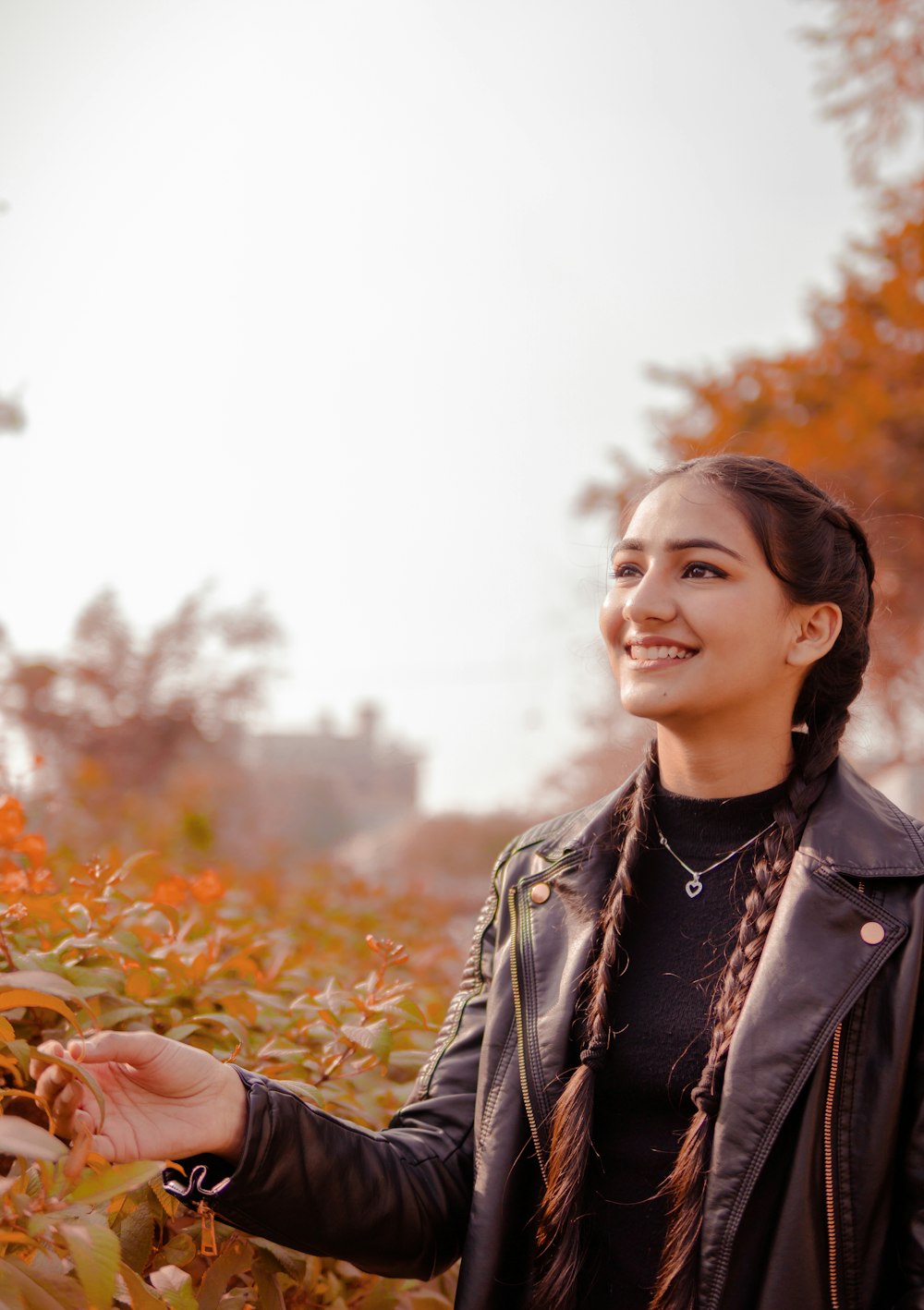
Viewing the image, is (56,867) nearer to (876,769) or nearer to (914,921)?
(914,921)

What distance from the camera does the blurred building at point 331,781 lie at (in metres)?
12.0

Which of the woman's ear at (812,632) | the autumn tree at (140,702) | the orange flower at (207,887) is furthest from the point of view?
the autumn tree at (140,702)

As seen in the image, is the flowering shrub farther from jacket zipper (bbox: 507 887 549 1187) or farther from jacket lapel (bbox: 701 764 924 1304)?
jacket lapel (bbox: 701 764 924 1304)

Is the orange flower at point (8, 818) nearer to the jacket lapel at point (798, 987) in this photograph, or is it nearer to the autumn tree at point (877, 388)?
the jacket lapel at point (798, 987)

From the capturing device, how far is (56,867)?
279 centimetres

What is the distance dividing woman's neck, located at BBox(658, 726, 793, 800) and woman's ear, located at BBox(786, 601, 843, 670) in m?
0.14

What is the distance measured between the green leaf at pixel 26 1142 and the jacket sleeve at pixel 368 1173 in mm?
487

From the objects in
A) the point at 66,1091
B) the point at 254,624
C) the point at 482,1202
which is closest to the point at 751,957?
the point at 482,1202

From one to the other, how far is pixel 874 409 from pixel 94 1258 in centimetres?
1073

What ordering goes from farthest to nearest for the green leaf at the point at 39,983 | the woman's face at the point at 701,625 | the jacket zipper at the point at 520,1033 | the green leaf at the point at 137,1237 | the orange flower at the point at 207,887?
the orange flower at the point at 207,887
the woman's face at the point at 701,625
the jacket zipper at the point at 520,1033
the green leaf at the point at 137,1237
the green leaf at the point at 39,983

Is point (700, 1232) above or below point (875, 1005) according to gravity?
below

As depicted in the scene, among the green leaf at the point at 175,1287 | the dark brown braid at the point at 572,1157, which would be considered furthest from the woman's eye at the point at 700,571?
the green leaf at the point at 175,1287

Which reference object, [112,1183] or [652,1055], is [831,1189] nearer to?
[652,1055]

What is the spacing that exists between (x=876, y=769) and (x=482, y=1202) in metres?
9.65
